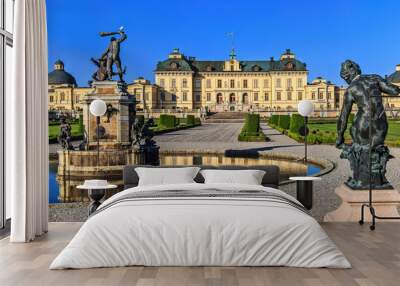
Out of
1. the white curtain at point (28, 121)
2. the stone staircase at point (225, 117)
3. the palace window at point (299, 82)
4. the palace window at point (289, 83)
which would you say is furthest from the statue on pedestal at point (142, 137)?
the stone staircase at point (225, 117)

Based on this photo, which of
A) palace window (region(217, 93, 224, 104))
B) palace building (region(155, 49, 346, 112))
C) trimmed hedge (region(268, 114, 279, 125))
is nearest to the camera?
palace building (region(155, 49, 346, 112))

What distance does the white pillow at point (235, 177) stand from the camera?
4309 mm

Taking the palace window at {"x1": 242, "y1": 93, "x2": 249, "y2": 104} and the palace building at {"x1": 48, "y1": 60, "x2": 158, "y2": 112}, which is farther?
the palace window at {"x1": 242, "y1": 93, "x2": 249, "y2": 104}

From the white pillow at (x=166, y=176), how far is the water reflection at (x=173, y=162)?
2.05 m

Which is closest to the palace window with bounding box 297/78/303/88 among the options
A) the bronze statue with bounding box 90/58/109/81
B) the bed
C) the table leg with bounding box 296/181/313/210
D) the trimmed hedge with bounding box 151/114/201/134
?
the trimmed hedge with bounding box 151/114/201/134

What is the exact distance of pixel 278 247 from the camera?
295 centimetres

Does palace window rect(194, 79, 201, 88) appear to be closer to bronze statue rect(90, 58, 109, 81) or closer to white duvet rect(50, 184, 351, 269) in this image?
bronze statue rect(90, 58, 109, 81)

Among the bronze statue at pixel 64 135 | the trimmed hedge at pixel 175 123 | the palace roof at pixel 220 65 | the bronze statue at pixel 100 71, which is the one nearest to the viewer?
the bronze statue at pixel 64 135

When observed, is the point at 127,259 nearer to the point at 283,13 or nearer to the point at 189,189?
the point at 189,189

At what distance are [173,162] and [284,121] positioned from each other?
5462 millimetres

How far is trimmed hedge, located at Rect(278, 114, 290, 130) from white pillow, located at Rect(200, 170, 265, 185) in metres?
9.92

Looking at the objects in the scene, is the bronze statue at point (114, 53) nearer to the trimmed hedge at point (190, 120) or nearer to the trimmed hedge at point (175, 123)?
the trimmed hedge at point (175, 123)

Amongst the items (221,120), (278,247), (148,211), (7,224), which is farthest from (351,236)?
(221,120)

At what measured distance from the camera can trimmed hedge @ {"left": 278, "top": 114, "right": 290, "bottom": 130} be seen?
14168 mm
